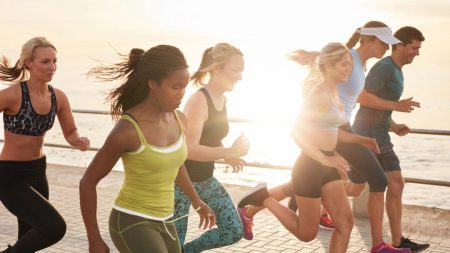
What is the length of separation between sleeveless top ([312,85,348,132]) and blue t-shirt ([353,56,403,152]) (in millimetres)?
1256

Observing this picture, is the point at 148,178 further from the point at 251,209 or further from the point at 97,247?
the point at 251,209

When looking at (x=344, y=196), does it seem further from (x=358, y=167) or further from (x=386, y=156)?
(x=386, y=156)

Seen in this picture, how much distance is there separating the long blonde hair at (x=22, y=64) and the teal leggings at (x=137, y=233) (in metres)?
2.10

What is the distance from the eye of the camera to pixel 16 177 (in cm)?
508

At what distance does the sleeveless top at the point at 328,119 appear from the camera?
5.29 m

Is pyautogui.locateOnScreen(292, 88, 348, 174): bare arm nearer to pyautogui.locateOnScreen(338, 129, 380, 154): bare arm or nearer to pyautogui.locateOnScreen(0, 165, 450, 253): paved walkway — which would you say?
pyautogui.locateOnScreen(338, 129, 380, 154): bare arm

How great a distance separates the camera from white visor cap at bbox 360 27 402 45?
6.30 m

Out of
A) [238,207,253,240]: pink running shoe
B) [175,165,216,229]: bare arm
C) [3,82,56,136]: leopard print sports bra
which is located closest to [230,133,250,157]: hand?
[175,165,216,229]: bare arm

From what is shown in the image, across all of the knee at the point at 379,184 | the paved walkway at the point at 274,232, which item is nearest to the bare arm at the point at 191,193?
the knee at the point at 379,184

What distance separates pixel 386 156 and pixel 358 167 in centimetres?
72

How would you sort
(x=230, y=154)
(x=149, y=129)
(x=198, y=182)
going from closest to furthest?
(x=149, y=129) < (x=230, y=154) < (x=198, y=182)

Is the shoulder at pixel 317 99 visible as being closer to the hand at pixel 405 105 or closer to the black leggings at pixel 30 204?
the hand at pixel 405 105

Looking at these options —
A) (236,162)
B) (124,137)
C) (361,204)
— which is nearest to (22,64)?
(236,162)

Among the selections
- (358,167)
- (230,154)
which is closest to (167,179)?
(230,154)
